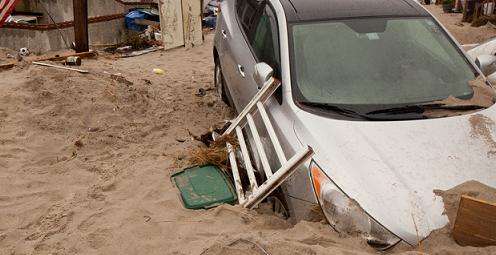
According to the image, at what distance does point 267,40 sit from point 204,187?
1.37 metres

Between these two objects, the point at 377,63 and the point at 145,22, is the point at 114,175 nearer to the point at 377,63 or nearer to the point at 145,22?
the point at 377,63

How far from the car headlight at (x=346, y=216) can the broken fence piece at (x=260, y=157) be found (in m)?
0.19

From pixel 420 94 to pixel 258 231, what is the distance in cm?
160

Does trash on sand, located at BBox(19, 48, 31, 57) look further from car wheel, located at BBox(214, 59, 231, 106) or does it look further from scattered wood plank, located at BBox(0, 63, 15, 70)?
car wheel, located at BBox(214, 59, 231, 106)

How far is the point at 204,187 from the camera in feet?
12.6

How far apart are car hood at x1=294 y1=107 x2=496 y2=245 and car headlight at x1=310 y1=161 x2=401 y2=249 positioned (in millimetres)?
35

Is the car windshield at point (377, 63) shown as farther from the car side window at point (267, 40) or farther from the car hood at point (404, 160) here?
the car hood at point (404, 160)

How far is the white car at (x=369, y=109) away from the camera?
288 centimetres

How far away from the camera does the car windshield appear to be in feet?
12.1

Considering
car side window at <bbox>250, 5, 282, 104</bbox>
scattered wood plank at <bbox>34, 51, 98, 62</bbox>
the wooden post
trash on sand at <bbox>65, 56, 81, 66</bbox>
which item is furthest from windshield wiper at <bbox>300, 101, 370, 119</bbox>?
the wooden post

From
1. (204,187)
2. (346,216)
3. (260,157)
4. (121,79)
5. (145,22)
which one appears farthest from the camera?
(145,22)

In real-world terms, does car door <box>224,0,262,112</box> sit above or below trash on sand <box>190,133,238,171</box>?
above

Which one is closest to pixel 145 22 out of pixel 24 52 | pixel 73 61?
pixel 24 52

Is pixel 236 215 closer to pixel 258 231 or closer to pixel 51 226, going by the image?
pixel 258 231
